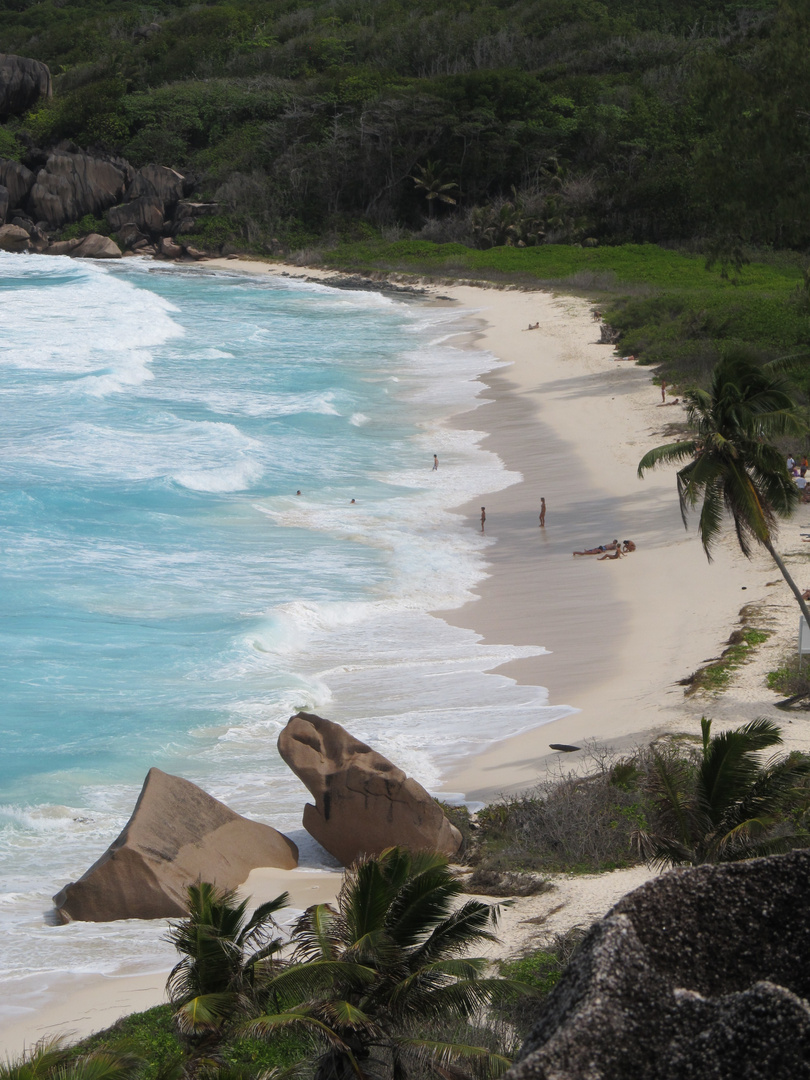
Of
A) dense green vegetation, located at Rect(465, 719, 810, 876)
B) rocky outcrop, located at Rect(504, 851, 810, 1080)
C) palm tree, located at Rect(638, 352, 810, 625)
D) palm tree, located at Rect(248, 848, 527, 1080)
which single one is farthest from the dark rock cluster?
rocky outcrop, located at Rect(504, 851, 810, 1080)

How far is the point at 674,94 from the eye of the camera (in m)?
78.6

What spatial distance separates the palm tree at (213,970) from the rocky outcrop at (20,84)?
100573 millimetres

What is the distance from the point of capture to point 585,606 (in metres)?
20.7

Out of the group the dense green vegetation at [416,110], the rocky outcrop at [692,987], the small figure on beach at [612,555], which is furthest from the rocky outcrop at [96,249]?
the rocky outcrop at [692,987]

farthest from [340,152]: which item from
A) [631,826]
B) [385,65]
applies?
[631,826]

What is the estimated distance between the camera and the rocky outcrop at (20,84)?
9394 cm

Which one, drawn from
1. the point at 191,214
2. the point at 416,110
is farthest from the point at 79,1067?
the point at 191,214

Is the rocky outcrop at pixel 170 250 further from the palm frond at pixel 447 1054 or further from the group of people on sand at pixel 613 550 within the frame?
the palm frond at pixel 447 1054

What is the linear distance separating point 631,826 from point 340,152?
76.7 m

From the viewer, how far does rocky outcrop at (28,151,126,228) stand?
85.2 meters

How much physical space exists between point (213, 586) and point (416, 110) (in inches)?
2523

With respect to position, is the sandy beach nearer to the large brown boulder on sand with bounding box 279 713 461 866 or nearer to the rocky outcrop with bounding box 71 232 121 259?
the large brown boulder on sand with bounding box 279 713 461 866

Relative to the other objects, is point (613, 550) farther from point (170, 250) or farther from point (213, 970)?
point (170, 250)

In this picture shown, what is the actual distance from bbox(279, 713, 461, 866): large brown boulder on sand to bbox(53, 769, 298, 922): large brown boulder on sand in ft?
1.82
